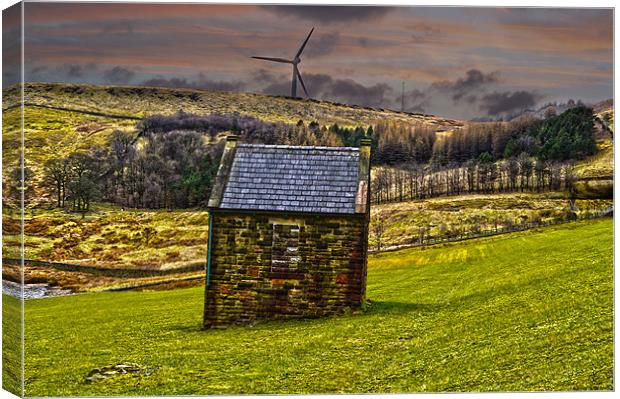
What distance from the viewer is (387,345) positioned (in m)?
22.4

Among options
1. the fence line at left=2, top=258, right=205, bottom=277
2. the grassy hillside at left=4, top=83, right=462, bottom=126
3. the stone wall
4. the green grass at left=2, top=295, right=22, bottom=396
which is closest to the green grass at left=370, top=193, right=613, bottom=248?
the grassy hillside at left=4, top=83, right=462, bottom=126

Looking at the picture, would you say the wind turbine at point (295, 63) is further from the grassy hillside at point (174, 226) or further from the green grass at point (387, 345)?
the grassy hillside at point (174, 226)

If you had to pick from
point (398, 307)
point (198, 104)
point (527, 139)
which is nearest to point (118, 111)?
point (198, 104)

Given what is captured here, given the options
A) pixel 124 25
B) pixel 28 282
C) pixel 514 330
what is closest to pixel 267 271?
pixel 514 330

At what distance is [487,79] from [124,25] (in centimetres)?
1094

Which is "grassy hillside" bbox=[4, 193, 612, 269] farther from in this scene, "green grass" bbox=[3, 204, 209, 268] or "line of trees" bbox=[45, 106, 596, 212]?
"line of trees" bbox=[45, 106, 596, 212]

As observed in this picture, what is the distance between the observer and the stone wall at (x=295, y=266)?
24.0 m

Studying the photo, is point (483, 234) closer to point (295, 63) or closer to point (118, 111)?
point (295, 63)

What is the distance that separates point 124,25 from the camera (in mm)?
25828

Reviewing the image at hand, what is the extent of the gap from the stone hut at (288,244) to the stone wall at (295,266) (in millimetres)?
27

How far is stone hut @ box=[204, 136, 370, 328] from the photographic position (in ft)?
78.9

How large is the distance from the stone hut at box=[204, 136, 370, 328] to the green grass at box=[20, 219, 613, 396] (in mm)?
627

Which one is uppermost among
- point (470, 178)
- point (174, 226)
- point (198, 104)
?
point (198, 104)

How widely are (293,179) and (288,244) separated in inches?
79.6
